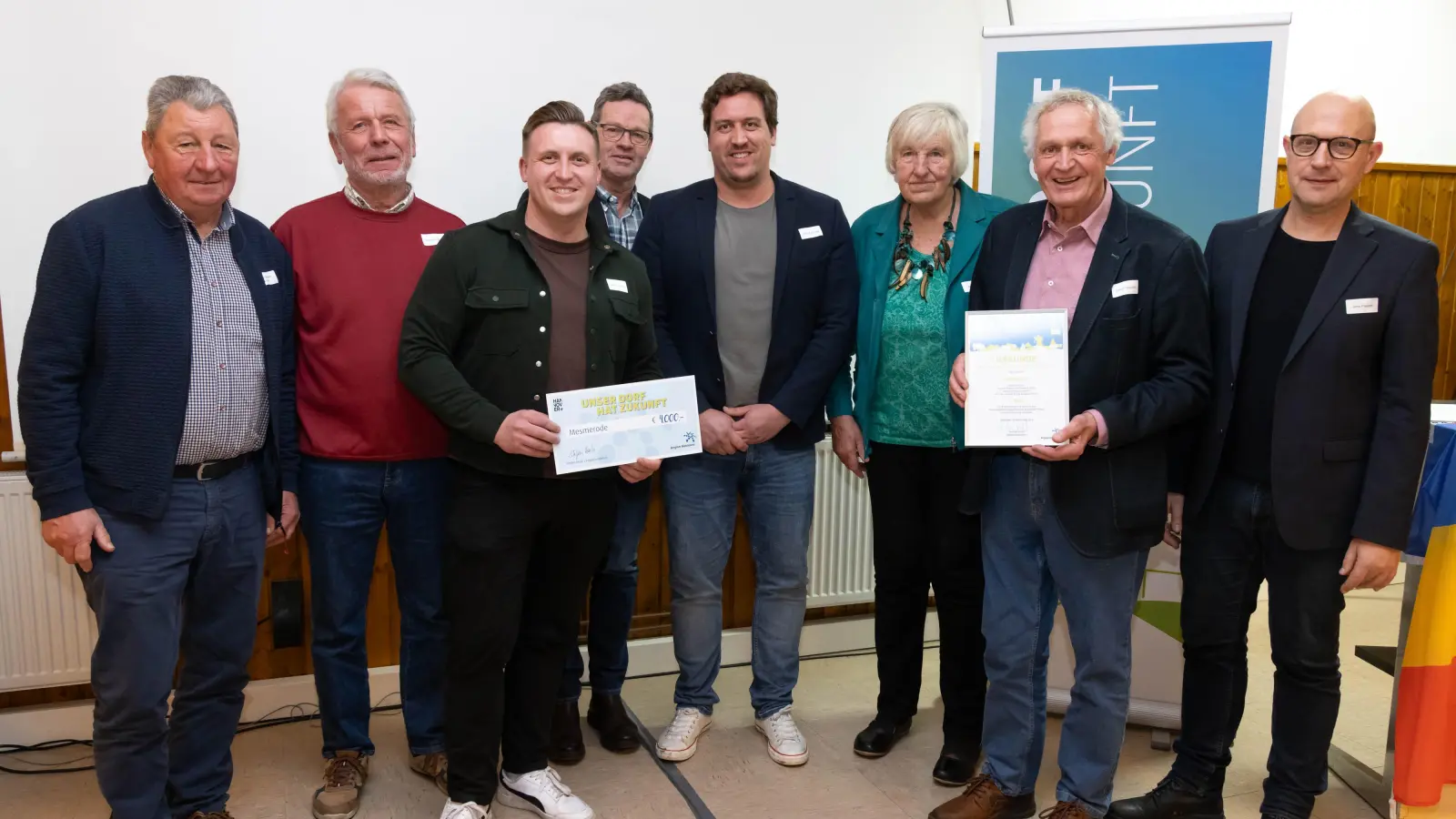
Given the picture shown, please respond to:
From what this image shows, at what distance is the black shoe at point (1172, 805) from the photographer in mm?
2611

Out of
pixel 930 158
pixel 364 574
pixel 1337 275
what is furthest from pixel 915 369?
pixel 364 574

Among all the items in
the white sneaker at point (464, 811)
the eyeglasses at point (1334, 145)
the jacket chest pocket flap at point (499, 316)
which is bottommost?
the white sneaker at point (464, 811)

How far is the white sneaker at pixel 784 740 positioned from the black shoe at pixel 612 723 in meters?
0.41

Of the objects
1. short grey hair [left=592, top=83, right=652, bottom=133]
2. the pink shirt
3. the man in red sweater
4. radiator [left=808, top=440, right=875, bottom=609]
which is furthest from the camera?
radiator [left=808, top=440, right=875, bottom=609]

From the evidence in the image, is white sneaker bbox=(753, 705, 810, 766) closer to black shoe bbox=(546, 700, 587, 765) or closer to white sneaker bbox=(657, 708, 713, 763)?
white sneaker bbox=(657, 708, 713, 763)

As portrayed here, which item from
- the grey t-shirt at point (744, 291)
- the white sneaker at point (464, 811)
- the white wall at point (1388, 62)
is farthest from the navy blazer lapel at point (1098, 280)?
the white wall at point (1388, 62)

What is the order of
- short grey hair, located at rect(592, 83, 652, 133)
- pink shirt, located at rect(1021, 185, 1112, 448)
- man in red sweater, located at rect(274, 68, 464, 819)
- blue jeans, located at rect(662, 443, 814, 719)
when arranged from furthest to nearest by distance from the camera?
short grey hair, located at rect(592, 83, 652, 133) → blue jeans, located at rect(662, 443, 814, 719) → man in red sweater, located at rect(274, 68, 464, 819) → pink shirt, located at rect(1021, 185, 1112, 448)

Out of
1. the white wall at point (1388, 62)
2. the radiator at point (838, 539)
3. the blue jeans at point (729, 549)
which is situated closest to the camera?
the blue jeans at point (729, 549)

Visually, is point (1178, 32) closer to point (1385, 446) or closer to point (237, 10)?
point (1385, 446)

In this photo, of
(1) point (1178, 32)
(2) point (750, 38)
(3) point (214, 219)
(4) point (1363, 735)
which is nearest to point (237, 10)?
(3) point (214, 219)

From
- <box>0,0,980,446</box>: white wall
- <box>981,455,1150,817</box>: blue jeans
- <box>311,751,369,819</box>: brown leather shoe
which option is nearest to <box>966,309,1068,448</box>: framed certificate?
<box>981,455,1150,817</box>: blue jeans

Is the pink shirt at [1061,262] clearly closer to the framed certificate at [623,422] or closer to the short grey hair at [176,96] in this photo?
the framed certificate at [623,422]

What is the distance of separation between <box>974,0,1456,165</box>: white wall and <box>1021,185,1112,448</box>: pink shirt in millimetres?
3256

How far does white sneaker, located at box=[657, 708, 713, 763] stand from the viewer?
9.77 feet
